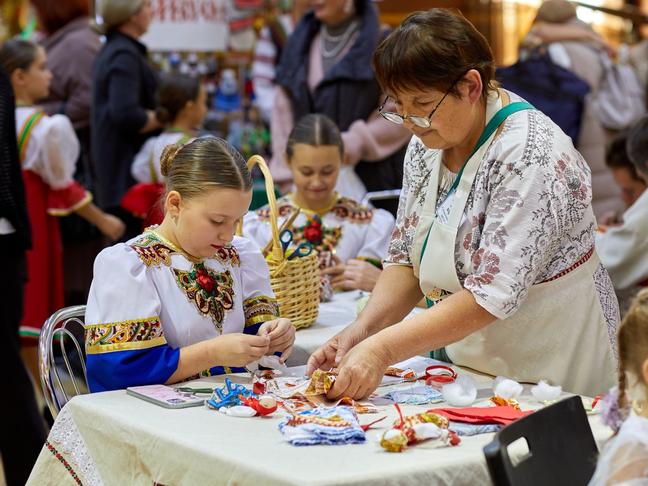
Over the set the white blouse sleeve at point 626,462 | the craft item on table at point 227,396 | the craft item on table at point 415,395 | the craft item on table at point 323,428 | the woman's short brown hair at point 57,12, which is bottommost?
the craft item on table at point 415,395

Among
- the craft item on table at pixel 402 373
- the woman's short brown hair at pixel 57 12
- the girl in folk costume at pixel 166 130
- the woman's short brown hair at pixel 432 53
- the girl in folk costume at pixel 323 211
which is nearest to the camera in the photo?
the woman's short brown hair at pixel 432 53

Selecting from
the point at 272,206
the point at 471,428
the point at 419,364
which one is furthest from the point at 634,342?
the point at 272,206

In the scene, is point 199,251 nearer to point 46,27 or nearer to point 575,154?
point 575,154

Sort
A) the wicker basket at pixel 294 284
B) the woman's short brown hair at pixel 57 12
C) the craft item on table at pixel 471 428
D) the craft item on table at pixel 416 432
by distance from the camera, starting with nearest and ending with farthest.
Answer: the craft item on table at pixel 416 432 → the craft item on table at pixel 471 428 → the wicker basket at pixel 294 284 → the woman's short brown hair at pixel 57 12

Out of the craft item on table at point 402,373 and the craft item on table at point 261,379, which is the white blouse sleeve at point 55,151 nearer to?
the craft item on table at point 261,379

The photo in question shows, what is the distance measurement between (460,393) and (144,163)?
370 centimetres

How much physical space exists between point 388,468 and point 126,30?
4.34m

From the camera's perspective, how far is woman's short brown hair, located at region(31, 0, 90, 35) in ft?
19.7

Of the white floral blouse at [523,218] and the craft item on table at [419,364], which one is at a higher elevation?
→ the white floral blouse at [523,218]

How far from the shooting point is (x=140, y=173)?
18.6 feet

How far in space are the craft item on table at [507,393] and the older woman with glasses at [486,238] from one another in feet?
0.46

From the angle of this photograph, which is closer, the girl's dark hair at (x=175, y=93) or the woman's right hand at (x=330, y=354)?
the woman's right hand at (x=330, y=354)

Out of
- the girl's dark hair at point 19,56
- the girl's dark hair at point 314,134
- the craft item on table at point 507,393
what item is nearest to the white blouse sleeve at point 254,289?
the craft item on table at point 507,393

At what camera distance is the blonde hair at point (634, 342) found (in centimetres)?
187
